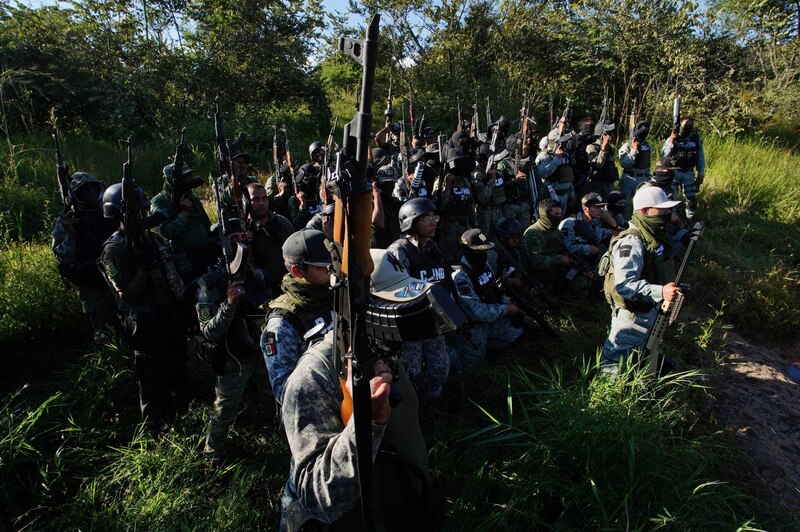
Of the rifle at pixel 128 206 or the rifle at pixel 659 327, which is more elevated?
the rifle at pixel 128 206

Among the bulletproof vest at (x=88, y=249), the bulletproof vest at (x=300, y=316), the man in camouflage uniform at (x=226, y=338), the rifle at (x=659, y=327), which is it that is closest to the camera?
the bulletproof vest at (x=300, y=316)

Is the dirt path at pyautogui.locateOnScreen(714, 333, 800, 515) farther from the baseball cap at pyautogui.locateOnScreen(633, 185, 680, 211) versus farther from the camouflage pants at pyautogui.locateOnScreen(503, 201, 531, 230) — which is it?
the camouflage pants at pyautogui.locateOnScreen(503, 201, 531, 230)

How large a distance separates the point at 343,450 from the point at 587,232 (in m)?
5.46

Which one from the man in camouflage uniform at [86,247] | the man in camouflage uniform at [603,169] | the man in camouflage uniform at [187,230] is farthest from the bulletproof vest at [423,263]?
the man in camouflage uniform at [603,169]

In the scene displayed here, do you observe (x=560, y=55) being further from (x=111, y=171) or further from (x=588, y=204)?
(x=111, y=171)

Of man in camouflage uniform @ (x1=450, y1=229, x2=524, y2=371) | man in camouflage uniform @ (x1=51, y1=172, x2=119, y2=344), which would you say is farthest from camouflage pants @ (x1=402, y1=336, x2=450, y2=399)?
man in camouflage uniform @ (x1=51, y1=172, x2=119, y2=344)

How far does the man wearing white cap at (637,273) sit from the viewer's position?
3.72 meters

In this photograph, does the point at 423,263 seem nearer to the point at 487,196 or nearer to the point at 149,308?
the point at 149,308

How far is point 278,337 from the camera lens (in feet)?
7.94

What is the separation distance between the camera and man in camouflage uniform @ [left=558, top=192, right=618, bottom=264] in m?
5.92

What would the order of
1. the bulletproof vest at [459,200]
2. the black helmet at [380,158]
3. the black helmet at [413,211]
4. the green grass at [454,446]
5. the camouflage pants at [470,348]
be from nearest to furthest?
the green grass at [454,446], the black helmet at [413,211], the camouflage pants at [470,348], the bulletproof vest at [459,200], the black helmet at [380,158]

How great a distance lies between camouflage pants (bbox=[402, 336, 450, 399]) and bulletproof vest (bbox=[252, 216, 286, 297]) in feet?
5.08

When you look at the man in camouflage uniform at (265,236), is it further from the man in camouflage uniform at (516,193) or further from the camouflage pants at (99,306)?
the man in camouflage uniform at (516,193)

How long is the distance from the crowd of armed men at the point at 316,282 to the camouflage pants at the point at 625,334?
0.04ft
